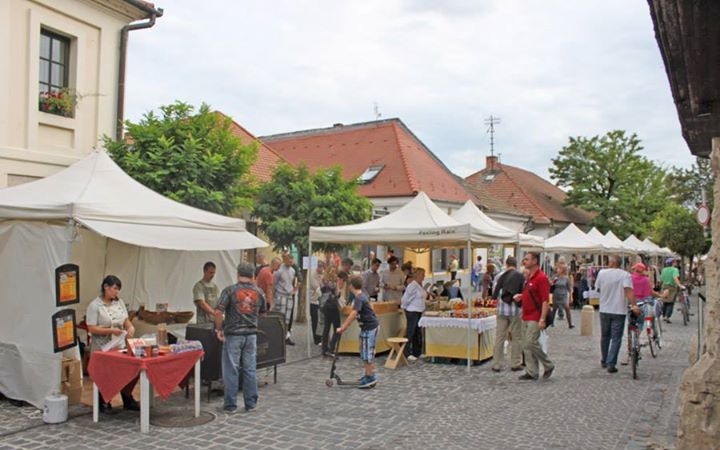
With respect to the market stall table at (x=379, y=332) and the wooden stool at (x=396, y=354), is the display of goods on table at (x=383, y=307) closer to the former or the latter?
the market stall table at (x=379, y=332)

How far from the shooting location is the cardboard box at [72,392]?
23.0ft

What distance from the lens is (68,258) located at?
6.99 m

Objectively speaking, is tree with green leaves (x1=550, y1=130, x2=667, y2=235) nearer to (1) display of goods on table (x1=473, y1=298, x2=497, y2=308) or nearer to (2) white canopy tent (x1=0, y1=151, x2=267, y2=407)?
(1) display of goods on table (x1=473, y1=298, x2=497, y2=308)

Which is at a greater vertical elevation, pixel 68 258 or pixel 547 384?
pixel 68 258

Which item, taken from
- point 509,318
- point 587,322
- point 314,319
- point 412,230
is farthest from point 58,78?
point 587,322

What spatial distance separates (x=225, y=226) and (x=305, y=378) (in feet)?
7.95

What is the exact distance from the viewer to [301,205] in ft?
49.9

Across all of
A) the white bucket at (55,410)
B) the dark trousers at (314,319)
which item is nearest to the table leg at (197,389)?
the white bucket at (55,410)

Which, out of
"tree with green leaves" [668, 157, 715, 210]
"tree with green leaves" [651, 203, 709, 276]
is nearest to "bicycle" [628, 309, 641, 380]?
"tree with green leaves" [651, 203, 709, 276]

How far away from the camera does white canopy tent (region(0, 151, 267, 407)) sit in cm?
692

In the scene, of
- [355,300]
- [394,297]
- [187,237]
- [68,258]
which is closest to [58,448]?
[68,258]

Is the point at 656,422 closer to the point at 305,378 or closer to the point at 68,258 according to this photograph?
the point at 305,378

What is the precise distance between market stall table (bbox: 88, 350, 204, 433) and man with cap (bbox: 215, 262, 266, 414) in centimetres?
55

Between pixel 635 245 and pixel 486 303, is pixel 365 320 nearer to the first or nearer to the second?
pixel 486 303
